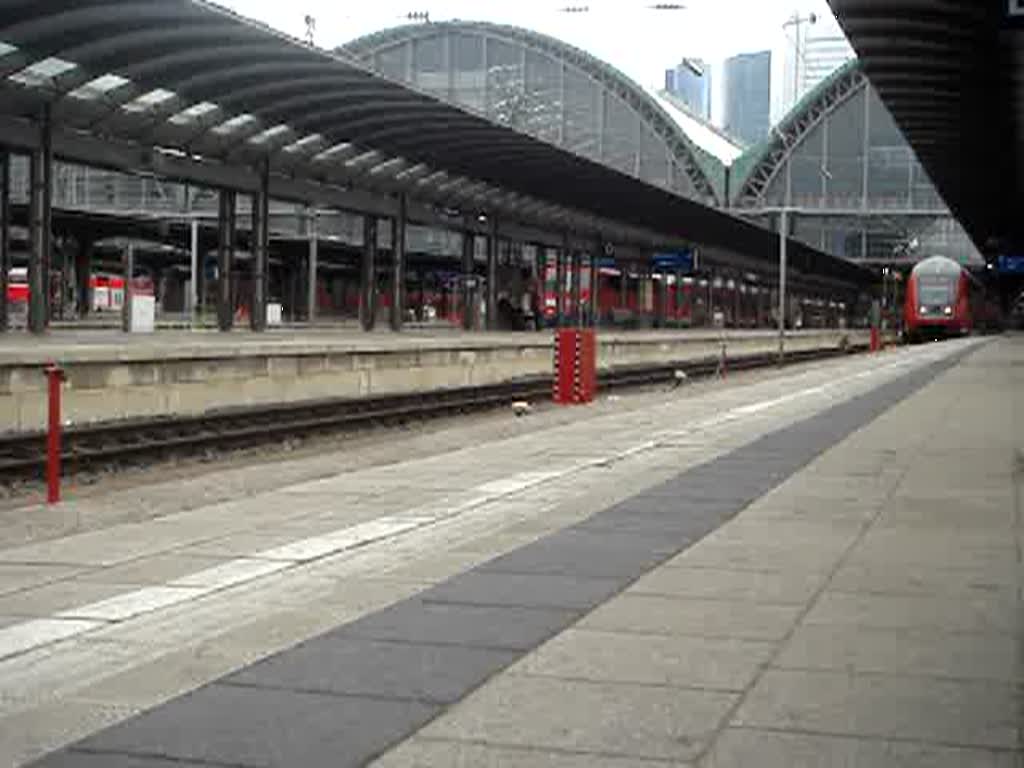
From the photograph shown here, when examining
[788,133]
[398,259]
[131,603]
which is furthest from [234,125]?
[788,133]

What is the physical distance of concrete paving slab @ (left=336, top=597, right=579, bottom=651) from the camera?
21.3 feet

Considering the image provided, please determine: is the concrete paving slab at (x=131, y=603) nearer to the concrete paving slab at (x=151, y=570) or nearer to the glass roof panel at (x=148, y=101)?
the concrete paving slab at (x=151, y=570)

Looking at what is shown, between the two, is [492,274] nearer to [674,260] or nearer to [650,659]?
[674,260]

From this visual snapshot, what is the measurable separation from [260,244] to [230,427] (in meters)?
18.6

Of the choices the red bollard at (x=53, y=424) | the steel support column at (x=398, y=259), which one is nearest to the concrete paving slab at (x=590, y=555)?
the red bollard at (x=53, y=424)

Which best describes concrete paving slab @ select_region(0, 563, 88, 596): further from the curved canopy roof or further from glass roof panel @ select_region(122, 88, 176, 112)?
the curved canopy roof

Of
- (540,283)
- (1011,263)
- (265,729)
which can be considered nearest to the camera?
(265,729)

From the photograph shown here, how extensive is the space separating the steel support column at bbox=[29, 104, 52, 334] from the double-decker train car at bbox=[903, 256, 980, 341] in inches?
1950

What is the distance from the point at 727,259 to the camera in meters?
89.6

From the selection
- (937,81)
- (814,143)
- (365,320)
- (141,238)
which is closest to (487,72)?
(814,143)

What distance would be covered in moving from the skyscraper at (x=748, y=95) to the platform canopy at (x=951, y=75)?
6585 centimetres

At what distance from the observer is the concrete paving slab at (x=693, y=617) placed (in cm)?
669

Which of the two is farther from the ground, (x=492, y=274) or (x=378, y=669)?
(x=492, y=274)

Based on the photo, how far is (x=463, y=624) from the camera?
269 inches
